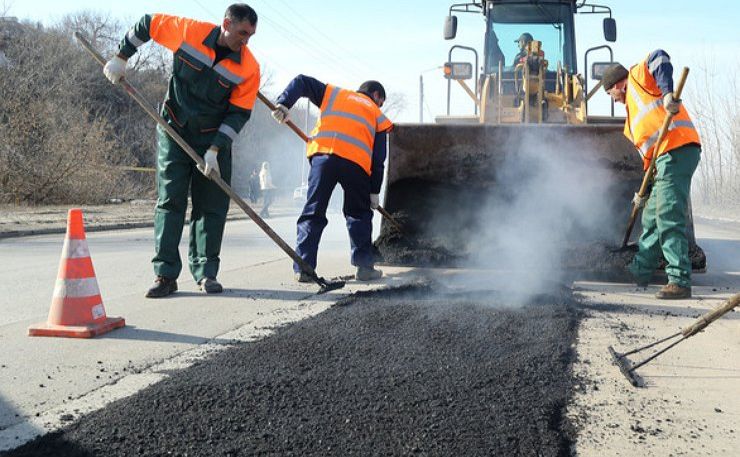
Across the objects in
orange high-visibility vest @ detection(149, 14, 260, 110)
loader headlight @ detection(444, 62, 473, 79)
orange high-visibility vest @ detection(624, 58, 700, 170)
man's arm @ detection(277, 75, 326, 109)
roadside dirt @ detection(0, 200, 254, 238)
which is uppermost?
loader headlight @ detection(444, 62, 473, 79)

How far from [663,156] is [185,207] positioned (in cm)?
360

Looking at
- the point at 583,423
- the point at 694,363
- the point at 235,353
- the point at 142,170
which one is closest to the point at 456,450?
the point at 583,423

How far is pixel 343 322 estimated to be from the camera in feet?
13.5

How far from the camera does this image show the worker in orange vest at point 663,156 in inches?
209

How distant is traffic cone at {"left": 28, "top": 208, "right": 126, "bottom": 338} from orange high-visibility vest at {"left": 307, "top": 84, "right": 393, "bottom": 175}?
242 cm

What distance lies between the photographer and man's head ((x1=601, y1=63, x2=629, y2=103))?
226 inches

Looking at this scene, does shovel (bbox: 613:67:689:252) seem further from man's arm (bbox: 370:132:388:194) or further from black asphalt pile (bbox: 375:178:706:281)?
man's arm (bbox: 370:132:388:194)

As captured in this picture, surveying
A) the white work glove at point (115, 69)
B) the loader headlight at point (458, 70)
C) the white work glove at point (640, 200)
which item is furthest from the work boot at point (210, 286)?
the loader headlight at point (458, 70)

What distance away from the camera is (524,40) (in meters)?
9.41

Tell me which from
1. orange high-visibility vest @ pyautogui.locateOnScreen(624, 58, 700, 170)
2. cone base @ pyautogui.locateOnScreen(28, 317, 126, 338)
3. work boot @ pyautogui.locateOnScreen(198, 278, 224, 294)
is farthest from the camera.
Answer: orange high-visibility vest @ pyautogui.locateOnScreen(624, 58, 700, 170)

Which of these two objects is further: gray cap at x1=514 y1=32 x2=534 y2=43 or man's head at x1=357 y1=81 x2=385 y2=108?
gray cap at x1=514 y1=32 x2=534 y2=43

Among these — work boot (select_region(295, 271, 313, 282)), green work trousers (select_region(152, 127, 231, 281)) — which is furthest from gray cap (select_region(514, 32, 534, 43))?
green work trousers (select_region(152, 127, 231, 281))

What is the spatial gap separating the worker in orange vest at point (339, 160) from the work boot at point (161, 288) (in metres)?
1.13

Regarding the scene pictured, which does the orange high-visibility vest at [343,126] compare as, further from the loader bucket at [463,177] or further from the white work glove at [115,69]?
the white work glove at [115,69]
